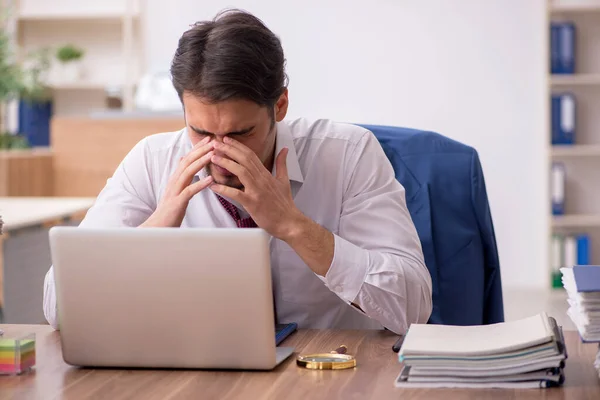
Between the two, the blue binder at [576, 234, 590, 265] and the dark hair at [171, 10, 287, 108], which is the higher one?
the dark hair at [171, 10, 287, 108]

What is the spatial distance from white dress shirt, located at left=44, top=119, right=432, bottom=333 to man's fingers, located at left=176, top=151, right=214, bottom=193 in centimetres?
23

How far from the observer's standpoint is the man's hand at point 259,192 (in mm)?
1516

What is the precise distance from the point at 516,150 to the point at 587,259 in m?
0.77

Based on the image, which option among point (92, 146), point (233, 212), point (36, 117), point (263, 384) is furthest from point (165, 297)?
point (36, 117)

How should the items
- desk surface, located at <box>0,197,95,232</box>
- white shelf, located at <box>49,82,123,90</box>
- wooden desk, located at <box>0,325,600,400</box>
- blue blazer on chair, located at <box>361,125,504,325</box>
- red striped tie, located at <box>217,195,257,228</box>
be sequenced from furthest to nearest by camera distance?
1. white shelf, located at <box>49,82,123,90</box>
2. desk surface, located at <box>0,197,95,232</box>
3. blue blazer on chair, located at <box>361,125,504,325</box>
4. red striped tie, located at <box>217,195,257,228</box>
5. wooden desk, located at <box>0,325,600,400</box>

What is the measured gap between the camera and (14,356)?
1238 mm

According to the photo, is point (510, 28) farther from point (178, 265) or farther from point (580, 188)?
point (178, 265)

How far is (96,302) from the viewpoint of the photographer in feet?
4.02

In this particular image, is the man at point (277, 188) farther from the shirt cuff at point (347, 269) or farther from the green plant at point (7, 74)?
the green plant at point (7, 74)

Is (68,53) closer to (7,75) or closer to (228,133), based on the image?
(7,75)

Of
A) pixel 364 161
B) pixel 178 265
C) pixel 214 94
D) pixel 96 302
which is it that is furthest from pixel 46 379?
pixel 364 161

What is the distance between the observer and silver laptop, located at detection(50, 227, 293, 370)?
1.17 meters

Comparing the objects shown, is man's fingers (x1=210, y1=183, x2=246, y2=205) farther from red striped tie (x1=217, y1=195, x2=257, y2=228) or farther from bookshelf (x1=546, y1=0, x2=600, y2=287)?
bookshelf (x1=546, y1=0, x2=600, y2=287)

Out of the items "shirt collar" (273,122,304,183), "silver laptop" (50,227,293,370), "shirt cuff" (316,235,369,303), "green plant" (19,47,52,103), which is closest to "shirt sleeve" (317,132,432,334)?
"shirt cuff" (316,235,369,303)
